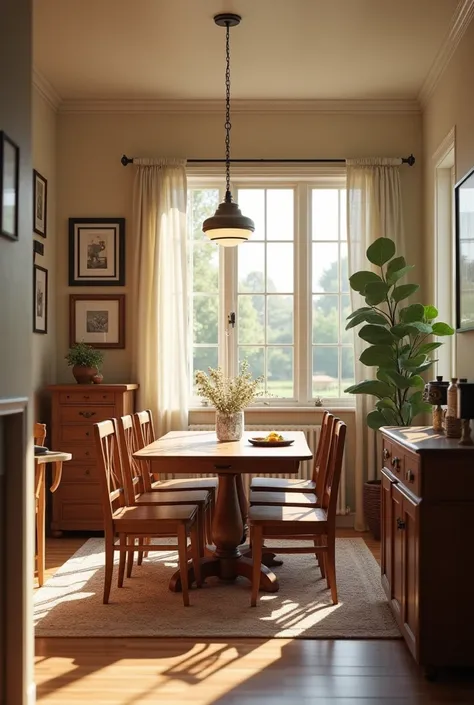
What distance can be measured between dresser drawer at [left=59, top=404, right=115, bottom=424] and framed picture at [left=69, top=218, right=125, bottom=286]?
1.09 m

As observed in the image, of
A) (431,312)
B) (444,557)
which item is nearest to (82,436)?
(431,312)

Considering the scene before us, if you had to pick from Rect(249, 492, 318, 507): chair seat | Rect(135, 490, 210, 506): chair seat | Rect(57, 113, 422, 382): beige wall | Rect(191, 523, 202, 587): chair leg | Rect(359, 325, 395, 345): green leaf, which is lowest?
Rect(191, 523, 202, 587): chair leg

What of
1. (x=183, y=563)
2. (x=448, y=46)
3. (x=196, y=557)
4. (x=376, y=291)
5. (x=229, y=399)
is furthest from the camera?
(x=376, y=291)

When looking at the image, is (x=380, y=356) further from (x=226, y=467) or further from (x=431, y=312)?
(x=226, y=467)

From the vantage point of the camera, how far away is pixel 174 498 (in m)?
4.70

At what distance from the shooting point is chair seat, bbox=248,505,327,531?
414 centimetres

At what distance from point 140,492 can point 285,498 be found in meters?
0.90

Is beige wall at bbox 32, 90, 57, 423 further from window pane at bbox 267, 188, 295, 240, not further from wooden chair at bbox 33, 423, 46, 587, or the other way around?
window pane at bbox 267, 188, 295, 240

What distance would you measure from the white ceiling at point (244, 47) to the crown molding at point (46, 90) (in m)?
0.05

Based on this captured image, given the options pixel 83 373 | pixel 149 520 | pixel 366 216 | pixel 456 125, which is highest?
pixel 456 125

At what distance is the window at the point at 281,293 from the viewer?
6.48 metres

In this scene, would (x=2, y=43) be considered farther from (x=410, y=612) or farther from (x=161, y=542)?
(x=161, y=542)

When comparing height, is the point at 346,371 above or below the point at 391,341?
below

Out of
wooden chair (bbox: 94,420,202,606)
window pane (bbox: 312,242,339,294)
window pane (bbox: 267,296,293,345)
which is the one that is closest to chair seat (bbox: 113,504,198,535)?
wooden chair (bbox: 94,420,202,606)
